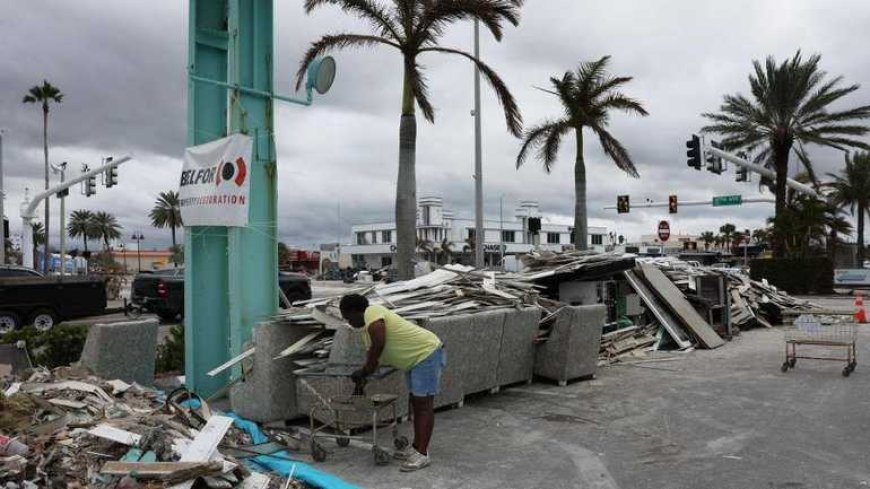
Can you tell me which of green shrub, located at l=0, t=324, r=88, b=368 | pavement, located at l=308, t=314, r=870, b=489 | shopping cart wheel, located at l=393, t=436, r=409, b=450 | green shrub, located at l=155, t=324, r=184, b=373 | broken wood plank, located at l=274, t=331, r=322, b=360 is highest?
broken wood plank, located at l=274, t=331, r=322, b=360

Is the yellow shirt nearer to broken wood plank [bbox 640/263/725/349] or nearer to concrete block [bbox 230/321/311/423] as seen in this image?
concrete block [bbox 230/321/311/423]

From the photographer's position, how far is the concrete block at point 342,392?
659 cm

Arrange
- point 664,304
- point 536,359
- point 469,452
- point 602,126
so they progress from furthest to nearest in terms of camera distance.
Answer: point 602,126 < point 664,304 < point 536,359 < point 469,452

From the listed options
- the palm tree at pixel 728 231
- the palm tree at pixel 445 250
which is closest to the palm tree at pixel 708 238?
the palm tree at pixel 728 231

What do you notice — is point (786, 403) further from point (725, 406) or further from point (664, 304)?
point (664, 304)

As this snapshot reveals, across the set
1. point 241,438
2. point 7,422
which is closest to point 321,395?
point 241,438

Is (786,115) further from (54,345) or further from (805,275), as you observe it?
(54,345)

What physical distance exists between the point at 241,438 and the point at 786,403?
6.13m

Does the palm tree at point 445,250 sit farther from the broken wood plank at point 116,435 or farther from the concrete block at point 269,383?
the broken wood plank at point 116,435

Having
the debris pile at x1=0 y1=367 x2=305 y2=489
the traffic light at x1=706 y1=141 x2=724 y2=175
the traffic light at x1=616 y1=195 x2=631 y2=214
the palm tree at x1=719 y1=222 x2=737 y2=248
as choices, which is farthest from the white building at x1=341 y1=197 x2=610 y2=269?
the debris pile at x1=0 y1=367 x2=305 y2=489

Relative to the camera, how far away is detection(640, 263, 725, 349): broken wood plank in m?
13.1

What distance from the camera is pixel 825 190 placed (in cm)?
4638

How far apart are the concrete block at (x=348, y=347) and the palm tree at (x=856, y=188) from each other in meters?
45.1

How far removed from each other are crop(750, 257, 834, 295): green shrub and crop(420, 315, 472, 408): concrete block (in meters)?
29.0
